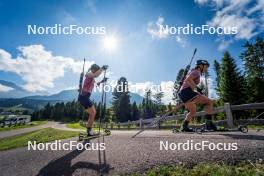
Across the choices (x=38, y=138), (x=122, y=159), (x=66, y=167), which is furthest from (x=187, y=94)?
(x=38, y=138)

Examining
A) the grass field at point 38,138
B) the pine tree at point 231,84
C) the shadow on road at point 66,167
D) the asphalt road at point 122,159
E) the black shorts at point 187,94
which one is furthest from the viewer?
the pine tree at point 231,84

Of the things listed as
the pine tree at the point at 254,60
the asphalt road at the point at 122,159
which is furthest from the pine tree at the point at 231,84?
the asphalt road at the point at 122,159

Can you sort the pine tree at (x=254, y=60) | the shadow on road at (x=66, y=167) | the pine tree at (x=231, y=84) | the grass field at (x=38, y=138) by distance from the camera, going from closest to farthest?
the shadow on road at (x=66, y=167) → the grass field at (x=38, y=138) → the pine tree at (x=231, y=84) → the pine tree at (x=254, y=60)

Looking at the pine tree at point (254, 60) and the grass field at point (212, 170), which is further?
the pine tree at point (254, 60)

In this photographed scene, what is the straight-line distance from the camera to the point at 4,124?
53.4m

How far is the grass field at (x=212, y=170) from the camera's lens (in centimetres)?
318

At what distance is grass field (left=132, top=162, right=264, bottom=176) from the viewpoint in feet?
10.4

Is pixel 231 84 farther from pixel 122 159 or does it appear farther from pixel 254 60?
pixel 122 159

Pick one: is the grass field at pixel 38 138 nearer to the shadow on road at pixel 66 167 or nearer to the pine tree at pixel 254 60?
the shadow on road at pixel 66 167

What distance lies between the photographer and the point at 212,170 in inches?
131

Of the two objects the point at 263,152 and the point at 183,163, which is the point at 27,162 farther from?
the point at 263,152

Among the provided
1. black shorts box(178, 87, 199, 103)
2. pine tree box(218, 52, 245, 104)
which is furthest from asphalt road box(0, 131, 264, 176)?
pine tree box(218, 52, 245, 104)

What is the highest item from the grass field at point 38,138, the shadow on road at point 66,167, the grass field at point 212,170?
the grass field at point 212,170

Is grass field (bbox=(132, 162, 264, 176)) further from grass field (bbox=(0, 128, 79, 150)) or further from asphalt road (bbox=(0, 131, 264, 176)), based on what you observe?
grass field (bbox=(0, 128, 79, 150))
